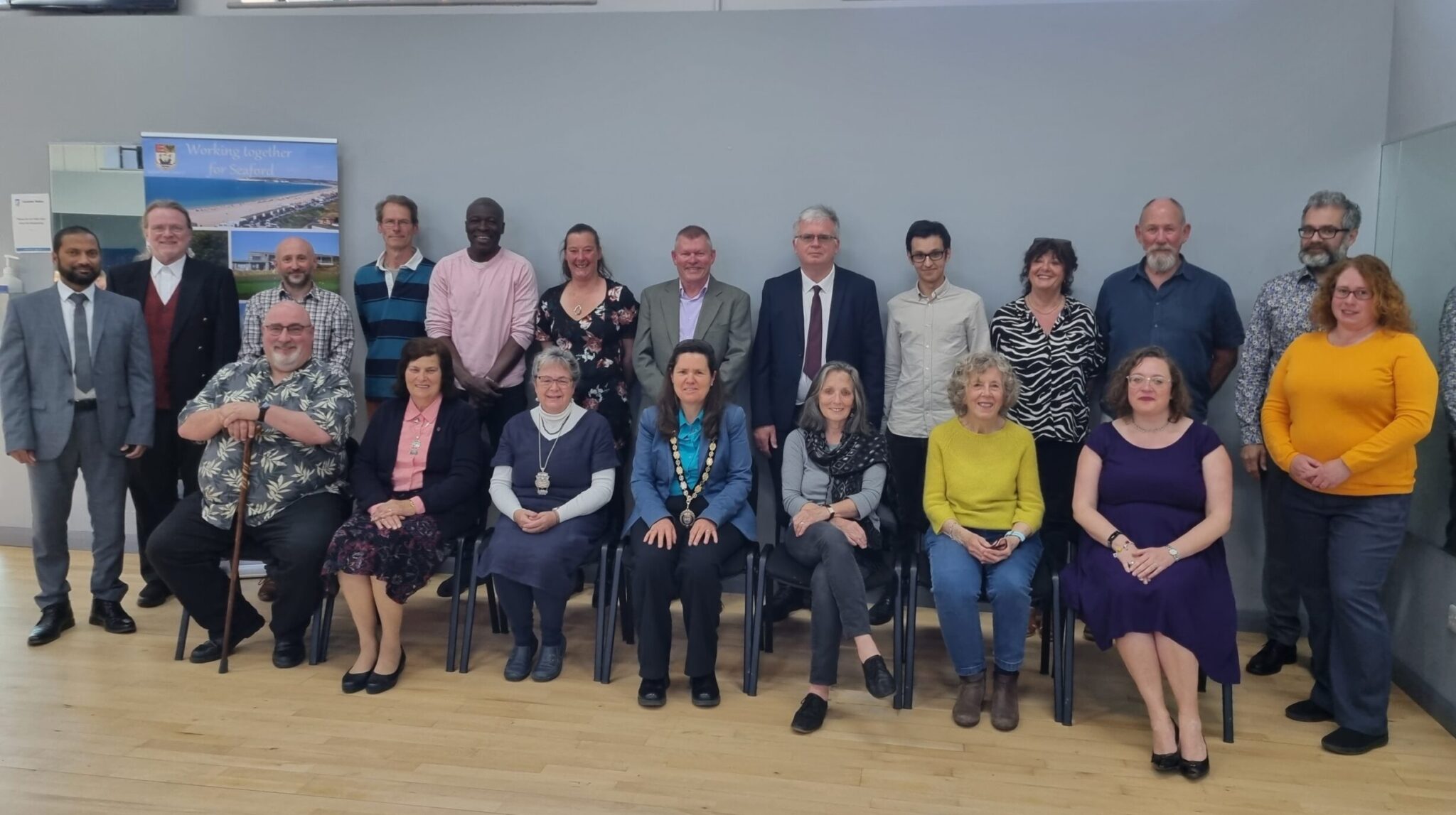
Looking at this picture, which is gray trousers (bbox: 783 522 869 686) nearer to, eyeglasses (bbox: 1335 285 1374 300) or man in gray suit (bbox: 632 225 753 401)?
man in gray suit (bbox: 632 225 753 401)

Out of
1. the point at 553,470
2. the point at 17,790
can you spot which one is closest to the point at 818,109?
the point at 553,470

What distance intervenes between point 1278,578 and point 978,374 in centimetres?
147

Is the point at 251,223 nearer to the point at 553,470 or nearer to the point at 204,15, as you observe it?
the point at 204,15

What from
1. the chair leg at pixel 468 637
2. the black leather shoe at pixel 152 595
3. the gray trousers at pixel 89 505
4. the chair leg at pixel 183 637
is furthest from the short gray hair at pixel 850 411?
the black leather shoe at pixel 152 595

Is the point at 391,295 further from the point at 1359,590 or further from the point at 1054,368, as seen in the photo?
the point at 1359,590

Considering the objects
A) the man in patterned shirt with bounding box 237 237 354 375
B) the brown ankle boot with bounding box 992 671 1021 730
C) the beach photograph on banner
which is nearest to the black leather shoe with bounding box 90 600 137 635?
the man in patterned shirt with bounding box 237 237 354 375

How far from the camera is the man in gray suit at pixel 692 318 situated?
4.18 m

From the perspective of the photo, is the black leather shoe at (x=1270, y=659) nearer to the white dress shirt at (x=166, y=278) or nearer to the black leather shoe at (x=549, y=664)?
the black leather shoe at (x=549, y=664)

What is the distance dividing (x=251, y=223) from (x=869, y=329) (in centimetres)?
296

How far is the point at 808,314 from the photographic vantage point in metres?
4.15

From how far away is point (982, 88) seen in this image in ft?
14.2

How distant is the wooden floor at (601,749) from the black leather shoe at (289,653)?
4cm

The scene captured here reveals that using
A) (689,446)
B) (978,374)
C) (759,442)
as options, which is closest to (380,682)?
(689,446)

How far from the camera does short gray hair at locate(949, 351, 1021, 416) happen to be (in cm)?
340
